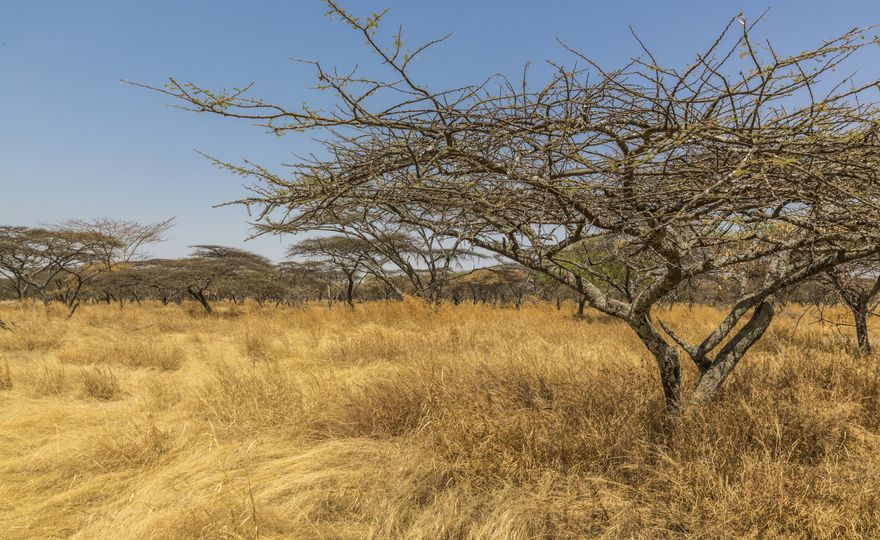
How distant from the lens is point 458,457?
8.39 ft

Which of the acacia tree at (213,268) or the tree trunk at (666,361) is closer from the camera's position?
the tree trunk at (666,361)

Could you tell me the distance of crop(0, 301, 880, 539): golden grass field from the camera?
2006 mm

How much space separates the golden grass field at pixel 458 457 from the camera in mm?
2006

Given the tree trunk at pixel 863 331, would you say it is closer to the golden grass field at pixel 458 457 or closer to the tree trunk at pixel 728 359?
the golden grass field at pixel 458 457

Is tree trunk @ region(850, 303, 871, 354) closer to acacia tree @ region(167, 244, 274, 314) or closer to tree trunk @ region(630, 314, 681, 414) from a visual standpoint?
tree trunk @ region(630, 314, 681, 414)

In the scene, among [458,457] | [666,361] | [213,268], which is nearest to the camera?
[458,457]

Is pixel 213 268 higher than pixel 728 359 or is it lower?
higher

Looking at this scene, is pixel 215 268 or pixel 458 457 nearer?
pixel 458 457

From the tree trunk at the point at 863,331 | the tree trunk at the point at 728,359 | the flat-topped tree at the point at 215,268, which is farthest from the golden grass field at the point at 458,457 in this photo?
the flat-topped tree at the point at 215,268

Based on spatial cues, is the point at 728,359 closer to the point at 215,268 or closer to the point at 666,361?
the point at 666,361

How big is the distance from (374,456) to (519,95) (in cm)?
230

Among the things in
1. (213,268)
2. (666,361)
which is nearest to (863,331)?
(666,361)

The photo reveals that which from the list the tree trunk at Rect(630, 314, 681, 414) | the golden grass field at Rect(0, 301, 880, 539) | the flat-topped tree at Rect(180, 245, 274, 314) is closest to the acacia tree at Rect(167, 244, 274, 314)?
the flat-topped tree at Rect(180, 245, 274, 314)

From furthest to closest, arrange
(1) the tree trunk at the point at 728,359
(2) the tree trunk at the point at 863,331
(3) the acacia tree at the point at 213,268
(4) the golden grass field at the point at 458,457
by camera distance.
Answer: (3) the acacia tree at the point at 213,268, (2) the tree trunk at the point at 863,331, (1) the tree trunk at the point at 728,359, (4) the golden grass field at the point at 458,457
